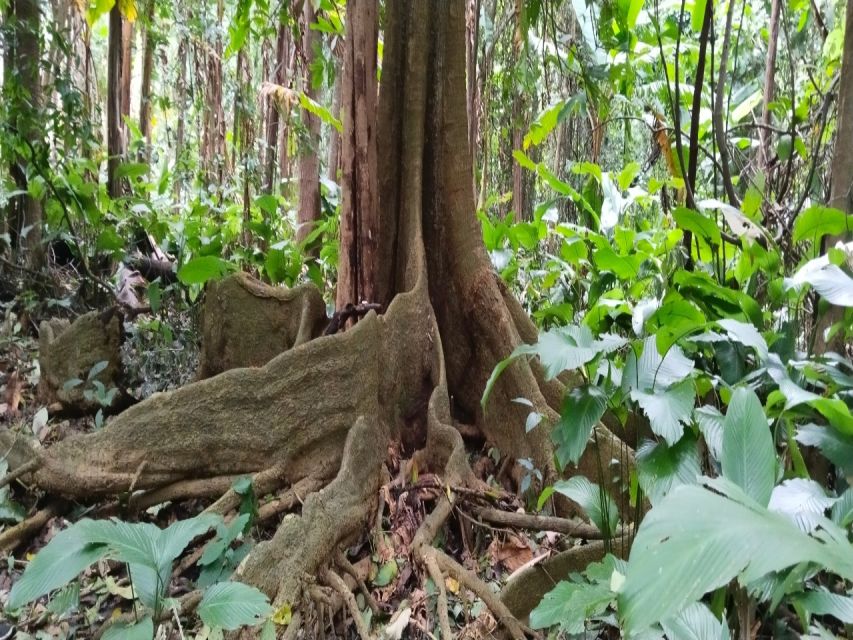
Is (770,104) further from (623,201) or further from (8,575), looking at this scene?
(8,575)

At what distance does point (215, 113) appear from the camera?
8859 mm

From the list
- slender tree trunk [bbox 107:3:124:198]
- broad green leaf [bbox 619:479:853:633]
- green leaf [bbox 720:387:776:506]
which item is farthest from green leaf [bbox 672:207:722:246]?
slender tree trunk [bbox 107:3:124:198]

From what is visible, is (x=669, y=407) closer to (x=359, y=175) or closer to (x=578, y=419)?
(x=578, y=419)

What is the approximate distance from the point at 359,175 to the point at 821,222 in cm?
217

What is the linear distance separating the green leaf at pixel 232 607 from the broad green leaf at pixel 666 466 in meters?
1.01

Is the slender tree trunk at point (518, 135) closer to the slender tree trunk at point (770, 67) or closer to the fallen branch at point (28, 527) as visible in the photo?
the slender tree trunk at point (770, 67)

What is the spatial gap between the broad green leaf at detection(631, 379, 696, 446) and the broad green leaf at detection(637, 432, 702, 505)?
6cm

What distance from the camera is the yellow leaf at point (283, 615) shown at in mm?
1986

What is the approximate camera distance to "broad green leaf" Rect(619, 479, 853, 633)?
29.1 inches

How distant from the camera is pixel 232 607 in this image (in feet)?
5.09

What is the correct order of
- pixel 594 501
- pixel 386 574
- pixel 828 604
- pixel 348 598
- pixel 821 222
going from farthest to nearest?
pixel 386 574, pixel 821 222, pixel 348 598, pixel 594 501, pixel 828 604

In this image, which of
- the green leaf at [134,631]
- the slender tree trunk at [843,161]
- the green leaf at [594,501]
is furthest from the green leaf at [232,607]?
the slender tree trunk at [843,161]

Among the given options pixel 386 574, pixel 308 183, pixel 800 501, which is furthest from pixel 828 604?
pixel 308 183

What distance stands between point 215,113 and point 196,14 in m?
2.64
